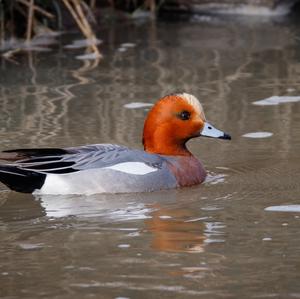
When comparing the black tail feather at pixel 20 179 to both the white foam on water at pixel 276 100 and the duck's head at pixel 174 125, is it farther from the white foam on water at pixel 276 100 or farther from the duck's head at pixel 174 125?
the white foam on water at pixel 276 100

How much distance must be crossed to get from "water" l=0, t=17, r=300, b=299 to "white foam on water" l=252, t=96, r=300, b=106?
8 centimetres

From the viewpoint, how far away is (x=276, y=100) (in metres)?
8.84

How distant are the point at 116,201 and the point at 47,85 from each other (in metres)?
3.25

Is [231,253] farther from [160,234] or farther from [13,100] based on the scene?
[13,100]

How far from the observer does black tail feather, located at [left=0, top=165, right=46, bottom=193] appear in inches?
259

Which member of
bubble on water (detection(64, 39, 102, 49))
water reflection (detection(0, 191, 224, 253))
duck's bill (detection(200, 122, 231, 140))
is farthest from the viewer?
bubble on water (detection(64, 39, 102, 49))

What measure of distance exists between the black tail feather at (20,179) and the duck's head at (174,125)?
83 cm

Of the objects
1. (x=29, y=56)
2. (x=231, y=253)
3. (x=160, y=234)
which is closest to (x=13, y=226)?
(x=160, y=234)

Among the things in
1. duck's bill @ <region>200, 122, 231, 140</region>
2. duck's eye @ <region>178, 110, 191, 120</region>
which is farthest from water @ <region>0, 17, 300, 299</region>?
duck's eye @ <region>178, 110, 191, 120</region>

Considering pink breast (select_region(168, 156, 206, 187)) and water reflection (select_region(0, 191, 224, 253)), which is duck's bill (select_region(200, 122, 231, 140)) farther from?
water reflection (select_region(0, 191, 224, 253))

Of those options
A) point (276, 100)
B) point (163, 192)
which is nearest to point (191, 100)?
point (163, 192)

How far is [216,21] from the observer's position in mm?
12477

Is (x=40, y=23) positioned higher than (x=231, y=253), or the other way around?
(x=40, y=23)

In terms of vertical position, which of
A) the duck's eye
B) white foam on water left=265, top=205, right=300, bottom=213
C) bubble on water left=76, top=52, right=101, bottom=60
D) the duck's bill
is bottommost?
white foam on water left=265, top=205, right=300, bottom=213
